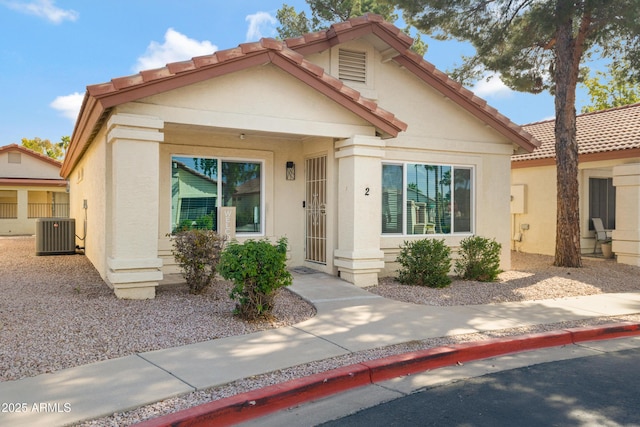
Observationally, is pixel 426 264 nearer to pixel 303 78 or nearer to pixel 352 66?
pixel 303 78

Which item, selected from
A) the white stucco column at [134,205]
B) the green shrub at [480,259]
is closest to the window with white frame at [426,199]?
the green shrub at [480,259]

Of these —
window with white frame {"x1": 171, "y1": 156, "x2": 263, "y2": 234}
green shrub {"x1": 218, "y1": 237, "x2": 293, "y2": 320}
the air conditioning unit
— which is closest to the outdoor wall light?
window with white frame {"x1": 171, "y1": 156, "x2": 263, "y2": 234}

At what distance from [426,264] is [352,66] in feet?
15.4

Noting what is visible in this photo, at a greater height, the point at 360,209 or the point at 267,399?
the point at 360,209

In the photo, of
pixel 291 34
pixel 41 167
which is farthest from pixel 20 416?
pixel 41 167

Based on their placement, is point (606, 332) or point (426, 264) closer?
point (606, 332)

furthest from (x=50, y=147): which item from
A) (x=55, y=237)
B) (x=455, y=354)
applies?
(x=455, y=354)

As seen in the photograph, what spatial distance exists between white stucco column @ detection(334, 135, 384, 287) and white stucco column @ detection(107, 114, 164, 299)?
11.7ft

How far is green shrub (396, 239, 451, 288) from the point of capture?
408 inches

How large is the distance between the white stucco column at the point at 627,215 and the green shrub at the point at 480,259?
5408 millimetres

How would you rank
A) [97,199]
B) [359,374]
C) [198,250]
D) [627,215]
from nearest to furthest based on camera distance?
[359,374]
[198,250]
[97,199]
[627,215]

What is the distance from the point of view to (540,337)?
6984mm

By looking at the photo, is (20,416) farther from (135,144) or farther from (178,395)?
(135,144)

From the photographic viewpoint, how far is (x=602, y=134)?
1630 cm
